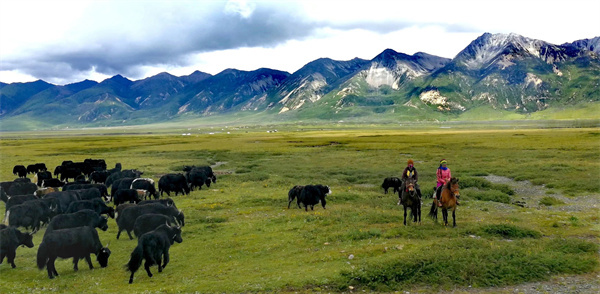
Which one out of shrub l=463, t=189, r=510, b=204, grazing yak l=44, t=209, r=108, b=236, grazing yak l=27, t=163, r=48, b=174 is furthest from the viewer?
grazing yak l=27, t=163, r=48, b=174

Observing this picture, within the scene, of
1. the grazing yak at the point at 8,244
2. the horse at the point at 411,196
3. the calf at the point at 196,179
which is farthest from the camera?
the calf at the point at 196,179

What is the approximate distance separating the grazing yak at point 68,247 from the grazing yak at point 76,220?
2.70m

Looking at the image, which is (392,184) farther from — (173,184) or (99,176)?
(99,176)

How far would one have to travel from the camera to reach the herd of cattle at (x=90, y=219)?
14805 millimetres

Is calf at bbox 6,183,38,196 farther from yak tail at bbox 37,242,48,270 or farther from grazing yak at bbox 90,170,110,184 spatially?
yak tail at bbox 37,242,48,270

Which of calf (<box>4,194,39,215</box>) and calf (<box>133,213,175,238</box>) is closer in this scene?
calf (<box>133,213,175,238</box>)

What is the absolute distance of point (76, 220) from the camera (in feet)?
61.7

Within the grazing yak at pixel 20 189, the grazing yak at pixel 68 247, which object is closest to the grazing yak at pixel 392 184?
the grazing yak at pixel 68 247

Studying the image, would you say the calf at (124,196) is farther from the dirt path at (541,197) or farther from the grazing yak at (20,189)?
the dirt path at (541,197)

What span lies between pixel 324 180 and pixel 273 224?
59.3 feet

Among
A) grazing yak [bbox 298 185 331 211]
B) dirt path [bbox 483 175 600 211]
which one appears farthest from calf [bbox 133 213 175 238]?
dirt path [bbox 483 175 600 211]

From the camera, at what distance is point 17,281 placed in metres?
14.3

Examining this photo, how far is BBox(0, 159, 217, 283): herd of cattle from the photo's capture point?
48.6 ft

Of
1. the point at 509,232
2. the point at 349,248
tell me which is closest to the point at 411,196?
the point at 509,232
